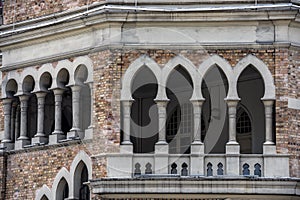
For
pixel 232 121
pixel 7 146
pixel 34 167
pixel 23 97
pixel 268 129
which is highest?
pixel 23 97

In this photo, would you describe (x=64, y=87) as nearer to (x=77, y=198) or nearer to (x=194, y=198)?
(x=77, y=198)

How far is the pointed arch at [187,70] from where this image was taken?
28797 mm

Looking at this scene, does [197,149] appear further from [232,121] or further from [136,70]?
[136,70]

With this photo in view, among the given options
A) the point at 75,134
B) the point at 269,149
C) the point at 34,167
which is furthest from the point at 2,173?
the point at 269,149

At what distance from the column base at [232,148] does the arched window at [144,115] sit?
10.6ft

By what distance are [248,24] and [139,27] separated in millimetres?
2835

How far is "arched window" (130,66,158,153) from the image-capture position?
3094cm

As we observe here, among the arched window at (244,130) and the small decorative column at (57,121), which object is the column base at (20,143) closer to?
the small decorative column at (57,121)

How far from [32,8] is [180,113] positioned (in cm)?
522

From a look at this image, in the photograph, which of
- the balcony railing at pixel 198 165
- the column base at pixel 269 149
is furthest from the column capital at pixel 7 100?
the column base at pixel 269 149

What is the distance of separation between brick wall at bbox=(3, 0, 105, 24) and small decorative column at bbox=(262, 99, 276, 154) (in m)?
5.47

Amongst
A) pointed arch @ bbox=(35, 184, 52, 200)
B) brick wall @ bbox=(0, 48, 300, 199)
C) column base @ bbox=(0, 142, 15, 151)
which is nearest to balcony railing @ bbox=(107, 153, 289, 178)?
brick wall @ bbox=(0, 48, 300, 199)

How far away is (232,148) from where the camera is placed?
93.4 ft

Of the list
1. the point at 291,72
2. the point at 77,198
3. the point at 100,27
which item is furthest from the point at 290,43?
the point at 77,198
